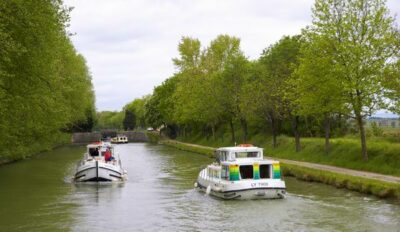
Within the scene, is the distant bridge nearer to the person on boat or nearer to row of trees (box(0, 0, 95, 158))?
the person on boat

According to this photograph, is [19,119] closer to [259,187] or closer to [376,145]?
[259,187]

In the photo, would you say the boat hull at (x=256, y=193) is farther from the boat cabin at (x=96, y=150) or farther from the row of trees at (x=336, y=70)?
the boat cabin at (x=96, y=150)

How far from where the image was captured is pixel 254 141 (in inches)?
2694

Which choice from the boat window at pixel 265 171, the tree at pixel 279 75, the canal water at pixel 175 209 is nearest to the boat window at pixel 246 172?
the boat window at pixel 265 171

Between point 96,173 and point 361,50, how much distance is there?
2080 centimetres

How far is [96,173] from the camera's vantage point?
3878cm

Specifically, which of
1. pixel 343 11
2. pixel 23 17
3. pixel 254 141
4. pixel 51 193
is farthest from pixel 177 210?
pixel 254 141

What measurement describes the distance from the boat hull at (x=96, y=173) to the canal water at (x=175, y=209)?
1.07 meters

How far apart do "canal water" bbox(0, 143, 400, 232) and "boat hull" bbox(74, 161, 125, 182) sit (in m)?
1.07

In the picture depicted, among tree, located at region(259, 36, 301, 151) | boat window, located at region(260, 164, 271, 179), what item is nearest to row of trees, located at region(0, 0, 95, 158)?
boat window, located at region(260, 164, 271, 179)

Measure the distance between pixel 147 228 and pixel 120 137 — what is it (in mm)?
111372

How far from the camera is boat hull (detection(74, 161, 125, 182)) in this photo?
3881 centimetres

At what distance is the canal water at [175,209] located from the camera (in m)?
22.5

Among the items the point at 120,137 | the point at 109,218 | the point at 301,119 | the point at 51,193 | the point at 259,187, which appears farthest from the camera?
the point at 120,137
